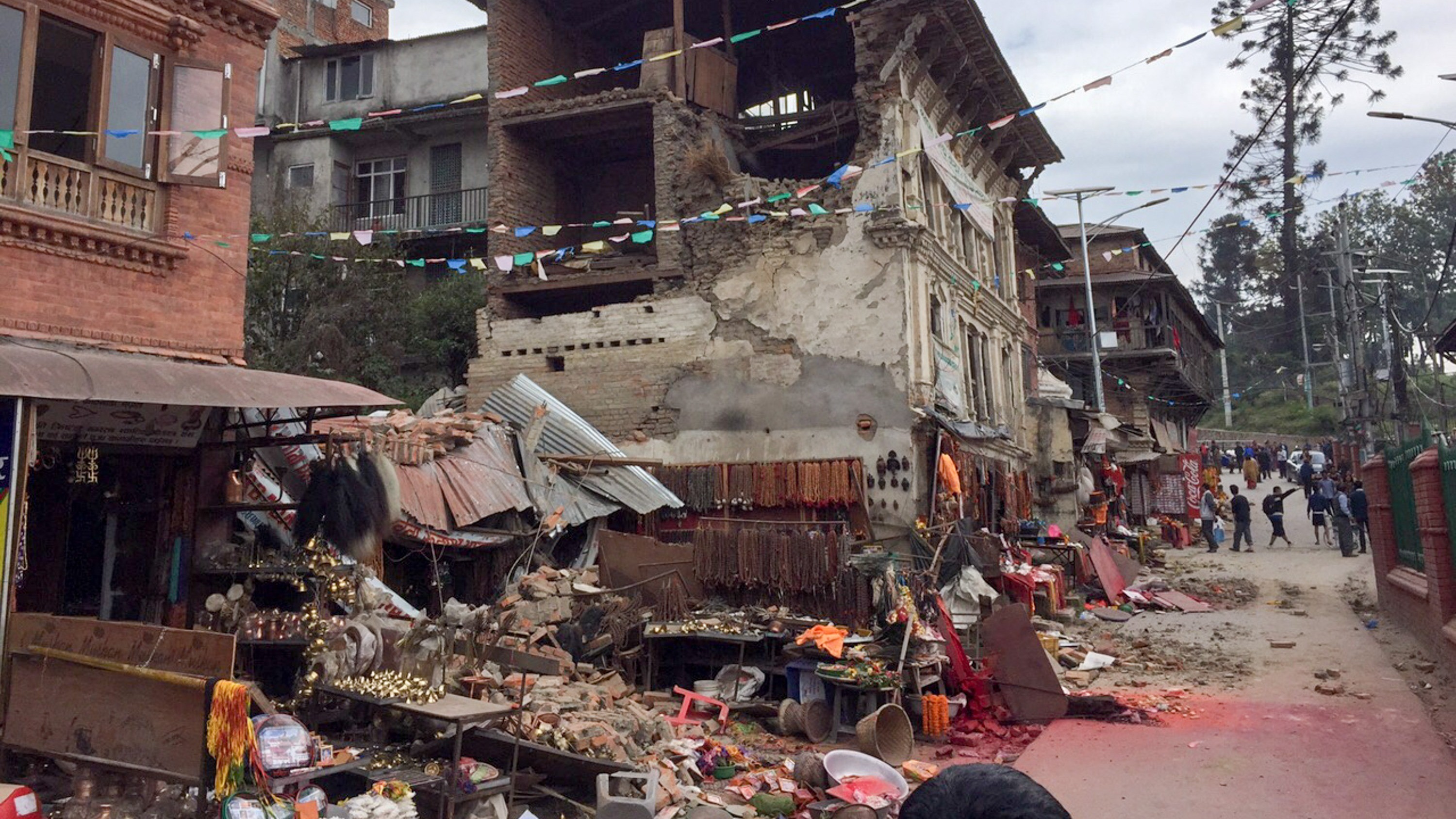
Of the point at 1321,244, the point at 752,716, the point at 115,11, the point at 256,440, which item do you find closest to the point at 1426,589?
the point at 752,716

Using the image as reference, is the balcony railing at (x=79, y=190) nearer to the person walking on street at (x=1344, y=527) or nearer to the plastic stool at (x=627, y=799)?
the plastic stool at (x=627, y=799)

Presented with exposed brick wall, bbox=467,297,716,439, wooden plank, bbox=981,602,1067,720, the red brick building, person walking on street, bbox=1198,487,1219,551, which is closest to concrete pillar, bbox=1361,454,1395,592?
the red brick building

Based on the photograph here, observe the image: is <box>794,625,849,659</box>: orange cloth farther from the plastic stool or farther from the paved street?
the plastic stool

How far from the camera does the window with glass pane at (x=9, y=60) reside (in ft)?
28.4

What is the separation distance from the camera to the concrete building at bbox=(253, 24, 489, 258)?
87.4 ft

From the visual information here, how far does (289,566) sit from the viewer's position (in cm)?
947

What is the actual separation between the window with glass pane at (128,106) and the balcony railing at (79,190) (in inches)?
9.4

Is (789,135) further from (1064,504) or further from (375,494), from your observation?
(375,494)

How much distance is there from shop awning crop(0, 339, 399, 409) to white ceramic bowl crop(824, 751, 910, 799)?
17.0 ft

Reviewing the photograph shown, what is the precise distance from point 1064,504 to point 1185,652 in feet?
36.1

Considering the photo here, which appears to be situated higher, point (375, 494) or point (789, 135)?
point (789, 135)

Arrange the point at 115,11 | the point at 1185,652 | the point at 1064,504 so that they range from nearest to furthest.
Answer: the point at 115,11 < the point at 1185,652 < the point at 1064,504

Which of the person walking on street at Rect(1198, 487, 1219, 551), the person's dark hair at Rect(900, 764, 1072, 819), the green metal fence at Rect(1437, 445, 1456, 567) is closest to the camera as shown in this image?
the person's dark hair at Rect(900, 764, 1072, 819)

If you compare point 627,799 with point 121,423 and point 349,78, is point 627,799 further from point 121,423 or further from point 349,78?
point 349,78
